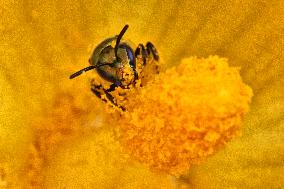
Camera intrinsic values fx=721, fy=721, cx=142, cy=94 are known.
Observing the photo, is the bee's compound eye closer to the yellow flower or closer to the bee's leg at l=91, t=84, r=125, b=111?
the bee's leg at l=91, t=84, r=125, b=111

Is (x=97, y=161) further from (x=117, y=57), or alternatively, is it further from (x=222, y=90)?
(x=222, y=90)

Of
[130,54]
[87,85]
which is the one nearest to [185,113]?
[130,54]

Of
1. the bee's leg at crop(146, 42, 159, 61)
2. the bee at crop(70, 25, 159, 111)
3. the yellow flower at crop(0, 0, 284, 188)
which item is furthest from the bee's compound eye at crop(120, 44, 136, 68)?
the yellow flower at crop(0, 0, 284, 188)

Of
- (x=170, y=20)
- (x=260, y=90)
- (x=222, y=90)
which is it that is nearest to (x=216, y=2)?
(x=170, y=20)

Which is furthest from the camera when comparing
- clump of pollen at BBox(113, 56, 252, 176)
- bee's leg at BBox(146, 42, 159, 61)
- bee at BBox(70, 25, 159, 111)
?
bee's leg at BBox(146, 42, 159, 61)

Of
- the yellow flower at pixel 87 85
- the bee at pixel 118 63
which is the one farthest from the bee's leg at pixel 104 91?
the yellow flower at pixel 87 85

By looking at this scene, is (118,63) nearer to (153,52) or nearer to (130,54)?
(130,54)
